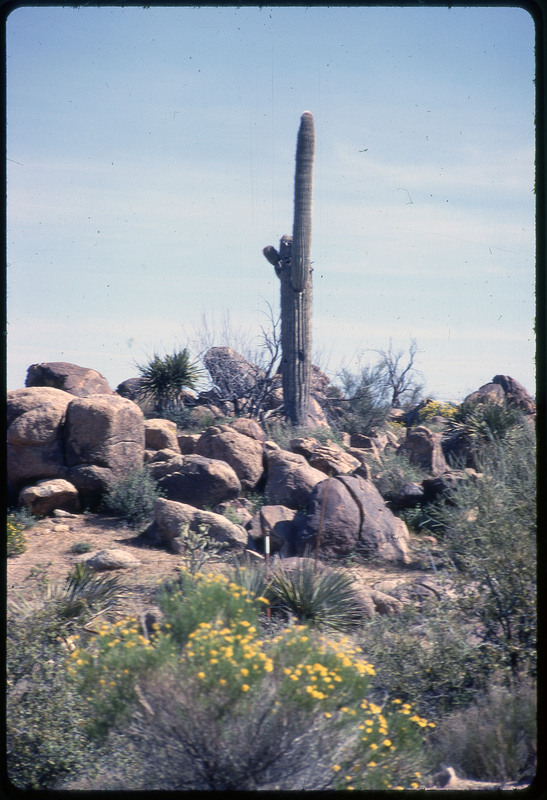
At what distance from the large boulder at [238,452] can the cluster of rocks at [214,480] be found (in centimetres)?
2

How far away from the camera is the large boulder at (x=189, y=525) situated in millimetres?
10680

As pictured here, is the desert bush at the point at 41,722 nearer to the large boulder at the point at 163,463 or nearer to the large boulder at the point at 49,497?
the large boulder at the point at 49,497

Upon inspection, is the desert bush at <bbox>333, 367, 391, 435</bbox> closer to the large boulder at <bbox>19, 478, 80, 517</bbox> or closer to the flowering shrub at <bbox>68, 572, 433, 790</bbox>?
the large boulder at <bbox>19, 478, 80, 517</bbox>

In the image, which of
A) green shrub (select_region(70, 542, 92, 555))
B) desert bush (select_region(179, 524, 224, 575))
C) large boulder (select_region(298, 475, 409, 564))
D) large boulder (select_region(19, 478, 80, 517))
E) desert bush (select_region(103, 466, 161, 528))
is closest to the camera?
desert bush (select_region(179, 524, 224, 575))

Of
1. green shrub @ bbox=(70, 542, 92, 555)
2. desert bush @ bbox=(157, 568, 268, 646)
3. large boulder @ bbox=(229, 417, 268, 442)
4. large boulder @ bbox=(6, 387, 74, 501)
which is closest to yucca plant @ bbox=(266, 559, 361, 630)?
desert bush @ bbox=(157, 568, 268, 646)

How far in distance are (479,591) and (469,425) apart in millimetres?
9798

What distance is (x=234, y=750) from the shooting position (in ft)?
14.4

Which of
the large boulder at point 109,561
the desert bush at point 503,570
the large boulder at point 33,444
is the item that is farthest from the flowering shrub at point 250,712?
the large boulder at point 33,444

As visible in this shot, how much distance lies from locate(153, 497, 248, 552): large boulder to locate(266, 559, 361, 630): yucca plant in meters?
2.33

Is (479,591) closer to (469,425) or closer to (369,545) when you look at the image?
(369,545)

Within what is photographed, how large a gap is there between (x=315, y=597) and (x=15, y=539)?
4.79 metres

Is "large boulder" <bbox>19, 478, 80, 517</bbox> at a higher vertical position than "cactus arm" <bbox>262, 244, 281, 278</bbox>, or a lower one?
lower

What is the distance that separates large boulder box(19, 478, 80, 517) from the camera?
39.2 ft

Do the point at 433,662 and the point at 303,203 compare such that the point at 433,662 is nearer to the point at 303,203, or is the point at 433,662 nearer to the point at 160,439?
the point at 160,439
